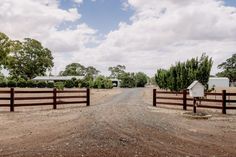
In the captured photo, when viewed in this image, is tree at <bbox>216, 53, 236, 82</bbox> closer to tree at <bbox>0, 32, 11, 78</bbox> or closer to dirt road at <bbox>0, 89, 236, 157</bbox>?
tree at <bbox>0, 32, 11, 78</bbox>

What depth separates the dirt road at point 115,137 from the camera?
7.75 m

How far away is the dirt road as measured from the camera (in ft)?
25.4

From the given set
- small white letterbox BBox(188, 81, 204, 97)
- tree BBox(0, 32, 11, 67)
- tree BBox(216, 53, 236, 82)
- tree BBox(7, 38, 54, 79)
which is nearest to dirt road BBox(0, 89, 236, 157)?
small white letterbox BBox(188, 81, 204, 97)

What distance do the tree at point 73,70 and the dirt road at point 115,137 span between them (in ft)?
378

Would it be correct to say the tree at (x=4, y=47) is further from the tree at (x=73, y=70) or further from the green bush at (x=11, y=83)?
the tree at (x=73, y=70)

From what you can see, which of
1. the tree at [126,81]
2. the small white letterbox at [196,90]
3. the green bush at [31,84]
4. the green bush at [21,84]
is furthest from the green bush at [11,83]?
the small white letterbox at [196,90]

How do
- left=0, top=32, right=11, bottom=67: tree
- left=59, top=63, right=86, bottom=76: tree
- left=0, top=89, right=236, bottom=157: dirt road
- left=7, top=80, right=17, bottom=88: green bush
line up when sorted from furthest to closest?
left=59, top=63, right=86, bottom=76: tree < left=7, top=80, right=17, bottom=88: green bush < left=0, top=32, right=11, bottom=67: tree < left=0, top=89, right=236, bottom=157: dirt road

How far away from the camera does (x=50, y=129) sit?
11.0 meters

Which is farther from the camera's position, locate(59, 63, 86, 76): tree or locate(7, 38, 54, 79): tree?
locate(59, 63, 86, 76): tree

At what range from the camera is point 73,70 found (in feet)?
421

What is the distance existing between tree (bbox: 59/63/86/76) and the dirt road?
11531 cm

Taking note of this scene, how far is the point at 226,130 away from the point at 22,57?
8255cm

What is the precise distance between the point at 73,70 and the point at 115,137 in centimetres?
12048

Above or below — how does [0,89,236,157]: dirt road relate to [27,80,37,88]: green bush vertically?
below
